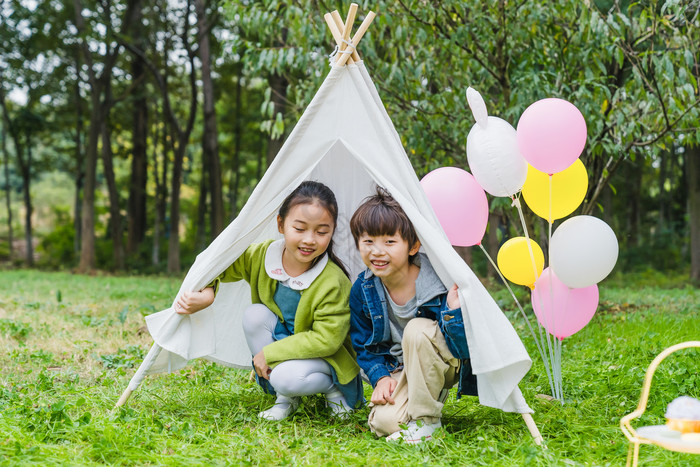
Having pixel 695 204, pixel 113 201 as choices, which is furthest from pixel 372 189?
pixel 113 201

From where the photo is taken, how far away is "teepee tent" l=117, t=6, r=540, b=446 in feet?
8.71

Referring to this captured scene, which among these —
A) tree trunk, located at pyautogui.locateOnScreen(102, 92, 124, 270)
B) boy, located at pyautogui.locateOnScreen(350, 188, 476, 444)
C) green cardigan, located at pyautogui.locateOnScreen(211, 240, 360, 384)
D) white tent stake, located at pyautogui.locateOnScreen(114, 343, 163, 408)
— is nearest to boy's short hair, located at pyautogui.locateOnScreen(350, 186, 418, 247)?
boy, located at pyautogui.locateOnScreen(350, 188, 476, 444)

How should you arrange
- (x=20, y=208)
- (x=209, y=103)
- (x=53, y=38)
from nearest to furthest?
(x=209, y=103) < (x=53, y=38) < (x=20, y=208)

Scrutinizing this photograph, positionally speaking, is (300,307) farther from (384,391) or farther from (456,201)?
(456,201)

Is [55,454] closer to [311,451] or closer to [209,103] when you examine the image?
[311,451]

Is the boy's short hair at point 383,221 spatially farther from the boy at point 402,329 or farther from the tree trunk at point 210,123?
the tree trunk at point 210,123

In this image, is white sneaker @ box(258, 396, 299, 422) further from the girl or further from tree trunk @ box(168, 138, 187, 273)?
tree trunk @ box(168, 138, 187, 273)

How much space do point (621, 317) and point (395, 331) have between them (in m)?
3.58

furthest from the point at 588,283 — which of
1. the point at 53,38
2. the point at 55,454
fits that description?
the point at 53,38

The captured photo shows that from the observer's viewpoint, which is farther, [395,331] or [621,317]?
[621,317]

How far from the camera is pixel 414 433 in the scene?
2.73 metres

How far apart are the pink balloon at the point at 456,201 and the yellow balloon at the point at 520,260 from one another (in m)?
0.28

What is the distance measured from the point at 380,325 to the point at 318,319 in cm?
31

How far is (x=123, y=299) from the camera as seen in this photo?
26.1 feet
